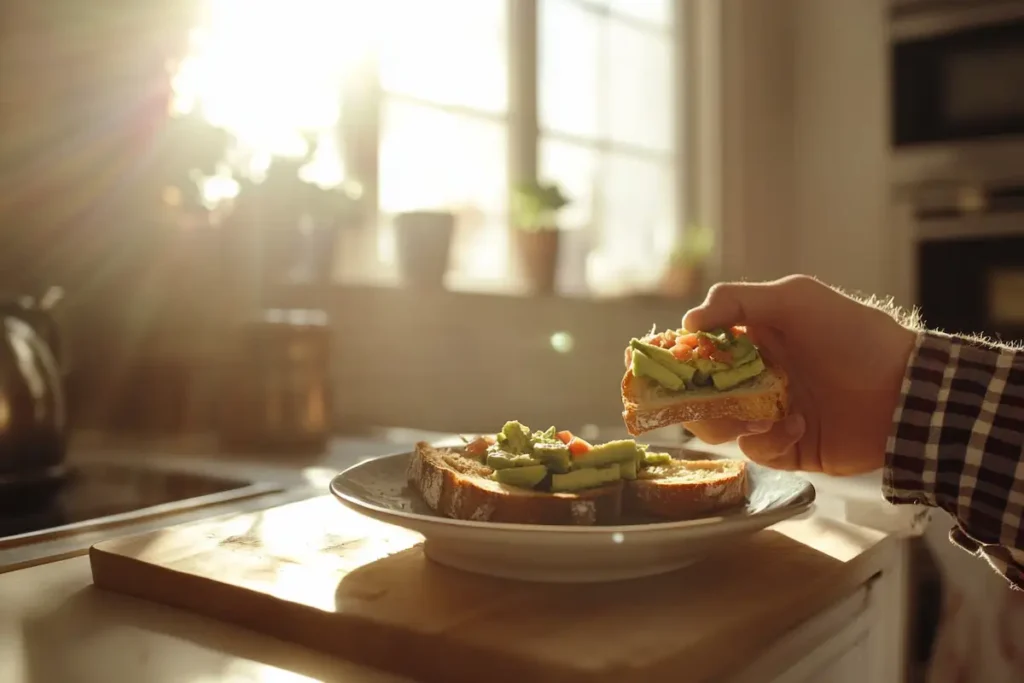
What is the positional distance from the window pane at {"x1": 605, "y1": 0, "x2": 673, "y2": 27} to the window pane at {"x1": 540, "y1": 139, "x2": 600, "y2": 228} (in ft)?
1.81

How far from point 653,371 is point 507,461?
0.22m

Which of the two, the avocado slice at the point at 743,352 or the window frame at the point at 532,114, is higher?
the window frame at the point at 532,114

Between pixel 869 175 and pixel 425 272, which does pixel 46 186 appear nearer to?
pixel 425 272

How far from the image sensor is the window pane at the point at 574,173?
9.04 ft

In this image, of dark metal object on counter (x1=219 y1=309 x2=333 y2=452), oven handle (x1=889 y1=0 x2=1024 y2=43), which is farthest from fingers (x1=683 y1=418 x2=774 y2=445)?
oven handle (x1=889 y1=0 x2=1024 y2=43)

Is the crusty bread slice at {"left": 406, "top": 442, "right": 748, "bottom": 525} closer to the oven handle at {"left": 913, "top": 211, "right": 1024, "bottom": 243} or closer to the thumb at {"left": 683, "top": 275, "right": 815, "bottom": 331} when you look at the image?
the thumb at {"left": 683, "top": 275, "right": 815, "bottom": 331}

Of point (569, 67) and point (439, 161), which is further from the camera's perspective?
point (569, 67)

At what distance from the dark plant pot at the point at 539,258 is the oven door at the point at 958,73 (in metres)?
1.54

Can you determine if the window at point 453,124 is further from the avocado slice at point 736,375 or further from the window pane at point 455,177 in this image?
the avocado slice at point 736,375

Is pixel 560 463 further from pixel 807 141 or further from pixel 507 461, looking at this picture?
pixel 807 141

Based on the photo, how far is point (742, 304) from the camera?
94 centimetres

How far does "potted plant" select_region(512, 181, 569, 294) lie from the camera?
235cm

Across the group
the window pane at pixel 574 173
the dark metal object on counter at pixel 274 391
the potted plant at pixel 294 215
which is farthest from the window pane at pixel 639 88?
the dark metal object on counter at pixel 274 391

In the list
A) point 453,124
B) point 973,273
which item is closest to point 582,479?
point 453,124
